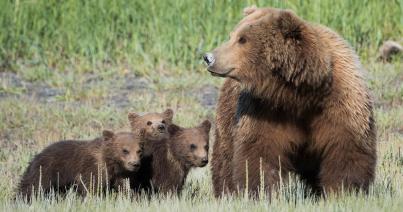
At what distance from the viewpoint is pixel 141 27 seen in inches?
572

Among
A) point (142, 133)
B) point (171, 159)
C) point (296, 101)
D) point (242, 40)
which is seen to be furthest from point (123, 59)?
point (296, 101)

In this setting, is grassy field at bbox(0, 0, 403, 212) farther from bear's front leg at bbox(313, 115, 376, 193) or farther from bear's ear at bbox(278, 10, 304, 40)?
bear's ear at bbox(278, 10, 304, 40)

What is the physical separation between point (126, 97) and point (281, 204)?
6696 millimetres

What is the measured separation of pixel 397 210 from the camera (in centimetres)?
611

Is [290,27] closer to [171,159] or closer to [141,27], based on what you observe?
[171,159]

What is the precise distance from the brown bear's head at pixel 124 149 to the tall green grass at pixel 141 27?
5888 millimetres

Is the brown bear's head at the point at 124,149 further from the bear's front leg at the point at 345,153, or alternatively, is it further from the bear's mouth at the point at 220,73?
the bear's front leg at the point at 345,153

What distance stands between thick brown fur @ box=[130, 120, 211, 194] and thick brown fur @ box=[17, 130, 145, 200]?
0.81 feet

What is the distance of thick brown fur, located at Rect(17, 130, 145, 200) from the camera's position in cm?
777

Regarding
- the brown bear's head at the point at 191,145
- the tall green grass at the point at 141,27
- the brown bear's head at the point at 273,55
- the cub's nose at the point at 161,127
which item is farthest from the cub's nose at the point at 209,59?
the tall green grass at the point at 141,27

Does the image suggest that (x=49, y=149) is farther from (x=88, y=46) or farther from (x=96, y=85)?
(x=88, y=46)

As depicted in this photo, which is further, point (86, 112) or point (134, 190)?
point (86, 112)

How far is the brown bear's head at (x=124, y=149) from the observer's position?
25.5ft

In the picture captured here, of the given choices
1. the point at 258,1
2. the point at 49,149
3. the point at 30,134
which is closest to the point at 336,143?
the point at 49,149
